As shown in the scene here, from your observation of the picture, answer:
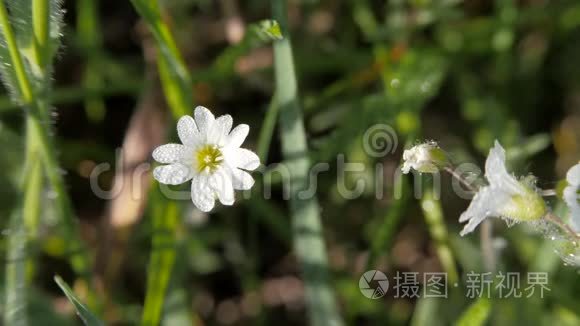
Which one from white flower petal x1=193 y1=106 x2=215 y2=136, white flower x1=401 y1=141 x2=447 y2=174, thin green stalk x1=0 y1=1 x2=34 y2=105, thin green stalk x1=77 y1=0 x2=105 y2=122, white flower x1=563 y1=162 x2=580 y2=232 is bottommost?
white flower x1=563 y1=162 x2=580 y2=232

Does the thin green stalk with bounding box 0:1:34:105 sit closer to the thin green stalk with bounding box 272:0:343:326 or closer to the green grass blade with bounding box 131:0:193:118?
the green grass blade with bounding box 131:0:193:118

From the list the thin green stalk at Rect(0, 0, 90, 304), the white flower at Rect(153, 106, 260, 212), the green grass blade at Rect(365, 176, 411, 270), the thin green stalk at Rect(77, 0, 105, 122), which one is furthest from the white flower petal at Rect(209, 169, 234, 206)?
the thin green stalk at Rect(77, 0, 105, 122)

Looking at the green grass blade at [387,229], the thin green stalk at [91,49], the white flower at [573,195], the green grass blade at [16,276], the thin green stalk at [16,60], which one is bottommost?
the green grass blade at [16,276]

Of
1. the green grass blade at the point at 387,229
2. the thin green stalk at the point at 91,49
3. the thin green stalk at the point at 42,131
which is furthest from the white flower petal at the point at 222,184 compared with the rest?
the thin green stalk at the point at 91,49

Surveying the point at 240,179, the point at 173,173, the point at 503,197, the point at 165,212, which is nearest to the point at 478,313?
the point at 503,197

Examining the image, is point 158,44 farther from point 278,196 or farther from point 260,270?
point 260,270

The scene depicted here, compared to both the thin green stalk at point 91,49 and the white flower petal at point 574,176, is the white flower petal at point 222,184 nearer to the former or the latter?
the white flower petal at point 574,176
